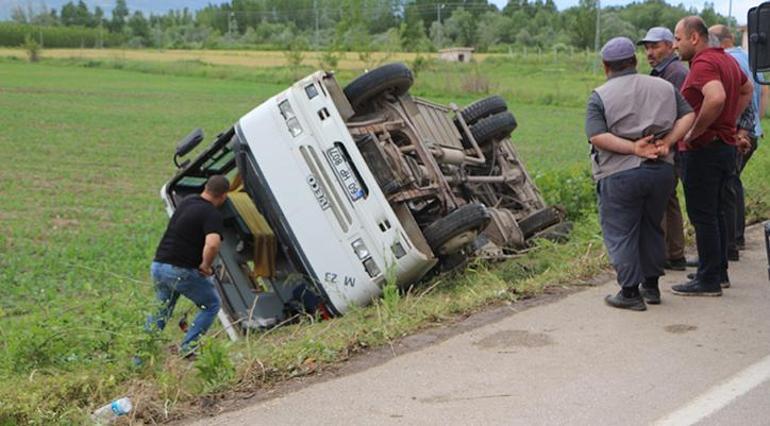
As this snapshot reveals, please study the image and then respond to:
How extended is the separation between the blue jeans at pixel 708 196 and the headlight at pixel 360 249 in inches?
96.1

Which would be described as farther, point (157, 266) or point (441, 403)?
point (157, 266)

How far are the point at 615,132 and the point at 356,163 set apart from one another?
2304mm

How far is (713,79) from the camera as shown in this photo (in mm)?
7004

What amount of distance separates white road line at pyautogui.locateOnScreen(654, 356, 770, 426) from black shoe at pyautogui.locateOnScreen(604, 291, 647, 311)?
3.87 ft

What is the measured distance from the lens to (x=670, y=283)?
780 centimetres

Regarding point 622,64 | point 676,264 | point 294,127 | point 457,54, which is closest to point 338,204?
point 294,127

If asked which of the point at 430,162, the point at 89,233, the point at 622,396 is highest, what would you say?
the point at 430,162

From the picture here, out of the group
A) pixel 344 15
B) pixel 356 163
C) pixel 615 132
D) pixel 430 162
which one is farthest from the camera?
pixel 344 15

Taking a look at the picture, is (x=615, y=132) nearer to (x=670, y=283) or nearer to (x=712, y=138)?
(x=712, y=138)

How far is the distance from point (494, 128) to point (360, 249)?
9.25 ft

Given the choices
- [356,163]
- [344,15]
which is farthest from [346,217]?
[344,15]

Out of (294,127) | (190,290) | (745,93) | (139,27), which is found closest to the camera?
(190,290)

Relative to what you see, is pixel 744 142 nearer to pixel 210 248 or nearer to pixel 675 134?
pixel 675 134

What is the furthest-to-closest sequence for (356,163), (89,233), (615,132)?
(89,233)
(356,163)
(615,132)
